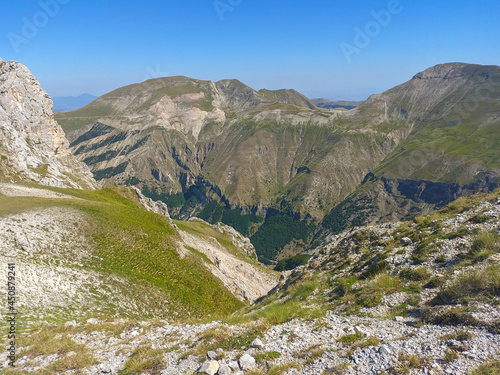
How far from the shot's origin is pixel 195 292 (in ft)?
119

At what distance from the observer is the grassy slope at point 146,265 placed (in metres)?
30.9

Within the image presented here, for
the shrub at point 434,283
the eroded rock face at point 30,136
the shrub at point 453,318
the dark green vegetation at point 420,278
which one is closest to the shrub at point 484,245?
the dark green vegetation at point 420,278

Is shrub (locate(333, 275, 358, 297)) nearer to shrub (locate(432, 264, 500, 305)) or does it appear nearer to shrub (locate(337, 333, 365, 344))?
shrub (locate(432, 264, 500, 305))

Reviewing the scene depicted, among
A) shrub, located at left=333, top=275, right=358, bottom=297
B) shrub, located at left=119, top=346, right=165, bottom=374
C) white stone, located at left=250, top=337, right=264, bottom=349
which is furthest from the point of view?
shrub, located at left=333, top=275, right=358, bottom=297

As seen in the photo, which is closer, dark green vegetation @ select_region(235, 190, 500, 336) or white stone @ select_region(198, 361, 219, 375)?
white stone @ select_region(198, 361, 219, 375)

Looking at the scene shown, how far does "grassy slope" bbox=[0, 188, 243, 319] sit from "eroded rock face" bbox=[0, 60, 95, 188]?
52974 mm

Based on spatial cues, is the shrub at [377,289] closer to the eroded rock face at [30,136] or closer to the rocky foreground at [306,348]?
the rocky foreground at [306,348]

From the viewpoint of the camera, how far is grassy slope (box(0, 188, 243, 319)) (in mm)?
30859

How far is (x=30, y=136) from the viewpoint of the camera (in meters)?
125

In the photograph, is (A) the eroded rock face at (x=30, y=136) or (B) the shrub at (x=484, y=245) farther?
(A) the eroded rock face at (x=30, y=136)

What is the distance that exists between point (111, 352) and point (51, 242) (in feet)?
76.6

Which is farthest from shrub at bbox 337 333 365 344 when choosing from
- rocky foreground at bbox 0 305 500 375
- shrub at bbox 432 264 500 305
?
shrub at bbox 432 264 500 305

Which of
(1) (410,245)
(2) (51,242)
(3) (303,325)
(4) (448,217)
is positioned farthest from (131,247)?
(4) (448,217)

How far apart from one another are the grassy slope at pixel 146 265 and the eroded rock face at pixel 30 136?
53.0 m
